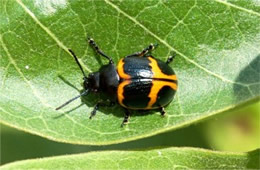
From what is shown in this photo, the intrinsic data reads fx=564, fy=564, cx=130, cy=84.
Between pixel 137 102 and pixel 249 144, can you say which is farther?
pixel 249 144

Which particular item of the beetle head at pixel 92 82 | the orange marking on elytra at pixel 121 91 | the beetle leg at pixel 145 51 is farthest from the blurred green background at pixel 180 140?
the beetle leg at pixel 145 51

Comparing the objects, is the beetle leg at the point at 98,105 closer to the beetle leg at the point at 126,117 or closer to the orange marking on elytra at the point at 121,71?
the beetle leg at the point at 126,117

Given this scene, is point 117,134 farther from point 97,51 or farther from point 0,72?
point 0,72

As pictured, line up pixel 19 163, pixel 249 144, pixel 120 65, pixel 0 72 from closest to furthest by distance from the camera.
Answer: pixel 19 163
pixel 0 72
pixel 120 65
pixel 249 144

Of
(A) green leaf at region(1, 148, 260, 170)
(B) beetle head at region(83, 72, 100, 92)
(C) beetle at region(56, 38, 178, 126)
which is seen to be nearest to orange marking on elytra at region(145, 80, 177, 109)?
(C) beetle at region(56, 38, 178, 126)

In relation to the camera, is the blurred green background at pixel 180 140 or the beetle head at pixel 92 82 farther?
the blurred green background at pixel 180 140

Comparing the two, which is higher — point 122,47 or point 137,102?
point 122,47

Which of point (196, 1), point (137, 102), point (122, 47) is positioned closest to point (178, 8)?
point (196, 1)
